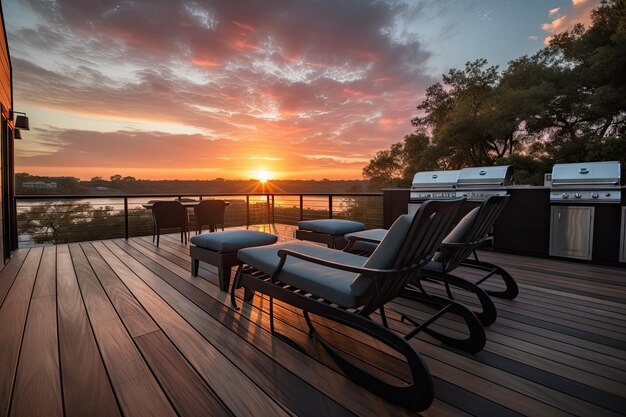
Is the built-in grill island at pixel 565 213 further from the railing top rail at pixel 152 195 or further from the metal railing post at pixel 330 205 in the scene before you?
the metal railing post at pixel 330 205

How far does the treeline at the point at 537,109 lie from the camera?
29.4 feet

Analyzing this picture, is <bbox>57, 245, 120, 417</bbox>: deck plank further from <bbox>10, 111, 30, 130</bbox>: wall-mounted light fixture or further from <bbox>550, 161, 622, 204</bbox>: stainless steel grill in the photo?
<bbox>550, 161, 622, 204</bbox>: stainless steel grill

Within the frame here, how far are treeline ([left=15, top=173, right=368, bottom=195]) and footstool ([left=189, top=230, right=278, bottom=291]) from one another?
3275 mm

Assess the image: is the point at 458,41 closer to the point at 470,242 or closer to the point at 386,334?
the point at 470,242

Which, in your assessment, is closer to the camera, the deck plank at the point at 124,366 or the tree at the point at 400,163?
the deck plank at the point at 124,366

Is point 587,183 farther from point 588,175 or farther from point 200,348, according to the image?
point 200,348

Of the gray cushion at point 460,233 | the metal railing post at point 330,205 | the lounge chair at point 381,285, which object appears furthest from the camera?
the metal railing post at point 330,205

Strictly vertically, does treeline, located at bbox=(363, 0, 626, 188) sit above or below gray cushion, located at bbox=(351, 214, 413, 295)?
above

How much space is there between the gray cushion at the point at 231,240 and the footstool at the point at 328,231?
784 millimetres

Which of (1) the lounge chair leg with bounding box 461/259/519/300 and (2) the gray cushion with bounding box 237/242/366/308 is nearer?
(2) the gray cushion with bounding box 237/242/366/308

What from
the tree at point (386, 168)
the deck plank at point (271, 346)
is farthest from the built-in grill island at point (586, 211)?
the tree at point (386, 168)

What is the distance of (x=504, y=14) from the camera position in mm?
6578

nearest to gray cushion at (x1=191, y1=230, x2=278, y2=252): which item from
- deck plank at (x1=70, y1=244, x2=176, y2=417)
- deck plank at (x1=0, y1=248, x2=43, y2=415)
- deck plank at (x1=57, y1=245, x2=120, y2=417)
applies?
deck plank at (x1=70, y1=244, x2=176, y2=417)

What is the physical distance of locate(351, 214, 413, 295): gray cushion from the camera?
132 centimetres
